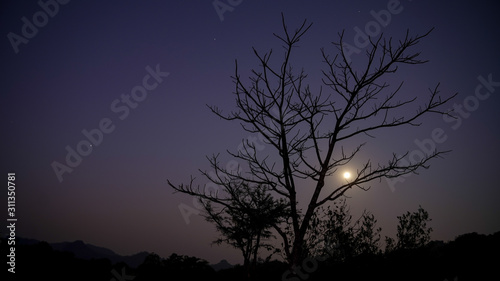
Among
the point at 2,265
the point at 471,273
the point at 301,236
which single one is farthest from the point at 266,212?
the point at 2,265

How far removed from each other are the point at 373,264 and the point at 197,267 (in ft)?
58.2

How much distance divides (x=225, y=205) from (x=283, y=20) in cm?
334

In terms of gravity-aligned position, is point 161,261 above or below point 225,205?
below

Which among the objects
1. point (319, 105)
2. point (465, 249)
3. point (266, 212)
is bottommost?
point (465, 249)

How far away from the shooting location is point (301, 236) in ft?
15.4

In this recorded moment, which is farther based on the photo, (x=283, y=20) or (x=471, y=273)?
(x=471, y=273)

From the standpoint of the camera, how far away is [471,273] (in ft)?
41.5

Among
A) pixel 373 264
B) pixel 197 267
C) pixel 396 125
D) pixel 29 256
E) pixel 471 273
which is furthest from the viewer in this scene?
pixel 197 267

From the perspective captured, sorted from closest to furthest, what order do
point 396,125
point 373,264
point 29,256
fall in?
1. point 396,125
2. point 29,256
3. point 373,264

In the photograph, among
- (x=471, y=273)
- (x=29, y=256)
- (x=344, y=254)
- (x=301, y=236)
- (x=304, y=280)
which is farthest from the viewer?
(x=344, y=254)

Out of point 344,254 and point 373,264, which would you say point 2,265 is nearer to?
point 373,264

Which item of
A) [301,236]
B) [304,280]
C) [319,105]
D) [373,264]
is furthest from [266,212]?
[373,264]

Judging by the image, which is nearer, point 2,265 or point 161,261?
point 2,265

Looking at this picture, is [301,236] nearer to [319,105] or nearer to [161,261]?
[319,105]
